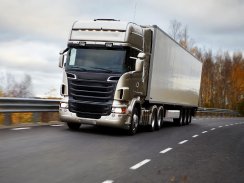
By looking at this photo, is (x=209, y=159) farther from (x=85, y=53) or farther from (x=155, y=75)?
(x=155, y=75)

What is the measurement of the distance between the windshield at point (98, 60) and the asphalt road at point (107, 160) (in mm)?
2092

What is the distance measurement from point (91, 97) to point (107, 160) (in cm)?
552

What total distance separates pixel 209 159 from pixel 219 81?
285ft

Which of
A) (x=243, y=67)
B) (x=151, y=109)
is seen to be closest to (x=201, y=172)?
(x=151, y=109)

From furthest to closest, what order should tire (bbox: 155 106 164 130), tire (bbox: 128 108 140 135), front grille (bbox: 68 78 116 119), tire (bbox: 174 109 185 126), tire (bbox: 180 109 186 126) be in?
1. tire (bbox: 180 109 186 126)
2. tire (bbox: 174 109 185 126)
3. tire (bbox: 155 106 164 130)
4. tire (bbox: 128 108 140 135)
5. front grille (bbox: 68 78 116 119)

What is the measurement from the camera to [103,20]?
51.4 feet

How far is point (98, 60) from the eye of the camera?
14.7 metres

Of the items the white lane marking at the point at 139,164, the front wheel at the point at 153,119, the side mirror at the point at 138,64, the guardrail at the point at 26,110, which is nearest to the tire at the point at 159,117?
the front wheel at the point at 153,119

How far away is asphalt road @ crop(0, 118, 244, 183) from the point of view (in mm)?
7395

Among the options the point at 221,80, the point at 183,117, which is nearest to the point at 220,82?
the point at 221,80

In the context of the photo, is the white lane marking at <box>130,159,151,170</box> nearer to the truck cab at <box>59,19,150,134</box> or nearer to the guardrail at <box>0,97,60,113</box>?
the truck cab at <box>59,19,150,134</box>

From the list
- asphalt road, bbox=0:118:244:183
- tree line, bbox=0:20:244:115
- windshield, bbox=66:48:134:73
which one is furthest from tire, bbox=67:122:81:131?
tree line, bbox=0:20:244:115

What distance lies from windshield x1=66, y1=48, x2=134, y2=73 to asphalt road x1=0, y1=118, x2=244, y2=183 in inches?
82.4

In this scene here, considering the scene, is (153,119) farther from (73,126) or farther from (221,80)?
(221,80)
